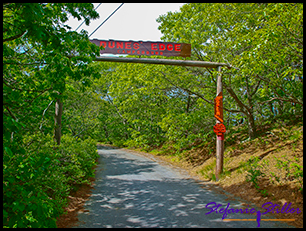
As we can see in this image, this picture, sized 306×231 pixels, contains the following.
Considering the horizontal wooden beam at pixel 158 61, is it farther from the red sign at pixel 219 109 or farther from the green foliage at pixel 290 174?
the green foliage at pixel 290 174

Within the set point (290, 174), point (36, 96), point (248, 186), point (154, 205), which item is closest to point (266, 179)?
point (248, 186)

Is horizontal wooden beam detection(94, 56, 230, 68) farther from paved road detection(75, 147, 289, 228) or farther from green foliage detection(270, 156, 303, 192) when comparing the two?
paved road detection(75, 147, 289, 228)

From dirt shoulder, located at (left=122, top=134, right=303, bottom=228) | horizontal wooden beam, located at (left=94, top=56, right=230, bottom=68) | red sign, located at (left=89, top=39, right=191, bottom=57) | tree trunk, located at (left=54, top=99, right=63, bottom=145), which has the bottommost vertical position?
dirt shoulder, located at (left=122, top=134, right=303, bottom=228)

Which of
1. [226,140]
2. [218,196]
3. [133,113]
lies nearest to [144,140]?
[133,113]

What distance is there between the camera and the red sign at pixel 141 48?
8.38 m

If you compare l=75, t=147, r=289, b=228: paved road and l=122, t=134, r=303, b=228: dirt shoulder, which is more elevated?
l=122, t=134, r=303, b=228: dirt shoulder

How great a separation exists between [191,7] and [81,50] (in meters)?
8.77

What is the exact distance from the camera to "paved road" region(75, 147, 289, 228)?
4582mm

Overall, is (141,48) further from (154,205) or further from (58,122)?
(154,205)

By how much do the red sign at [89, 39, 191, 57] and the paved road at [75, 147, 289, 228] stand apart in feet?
16.0

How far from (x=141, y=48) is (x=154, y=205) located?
18.2 feet

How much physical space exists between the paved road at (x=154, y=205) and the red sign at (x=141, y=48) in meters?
4.86

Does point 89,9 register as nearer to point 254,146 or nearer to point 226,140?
point 254,146

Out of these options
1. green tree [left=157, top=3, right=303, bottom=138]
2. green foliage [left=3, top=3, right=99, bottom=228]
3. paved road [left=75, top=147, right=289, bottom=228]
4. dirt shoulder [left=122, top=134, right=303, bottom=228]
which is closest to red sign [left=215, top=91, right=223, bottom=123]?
green tree [left=157, top=3, right=303, bottom=138]
